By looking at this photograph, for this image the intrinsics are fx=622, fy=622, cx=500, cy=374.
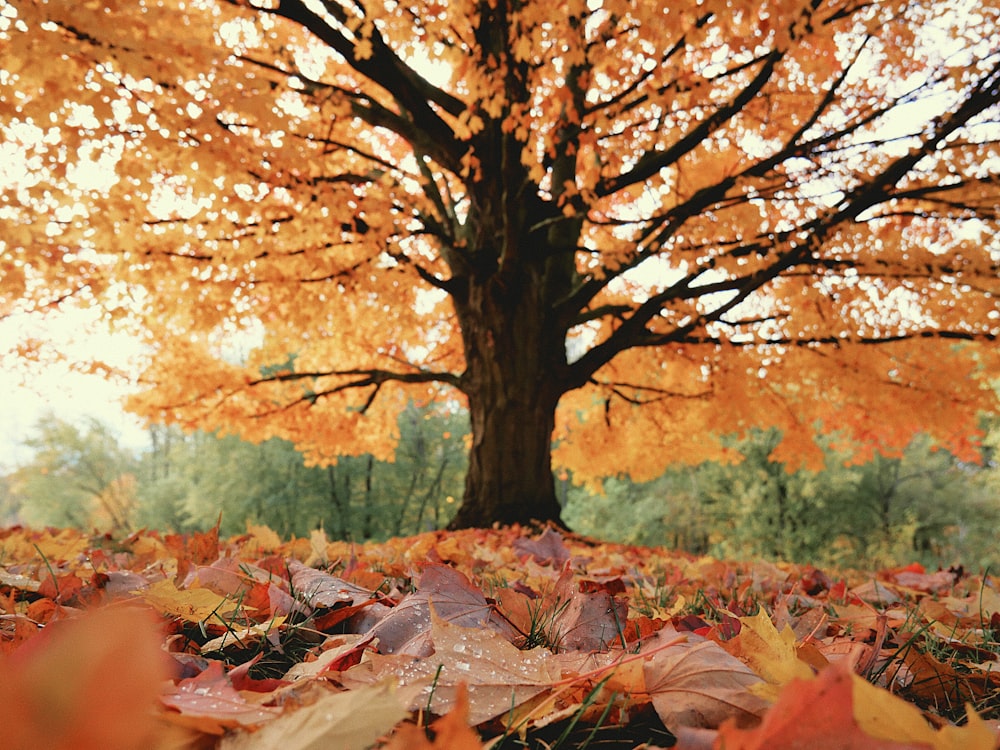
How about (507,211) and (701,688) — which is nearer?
(701,688)

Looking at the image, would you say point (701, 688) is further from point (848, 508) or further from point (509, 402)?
point (848, 508)

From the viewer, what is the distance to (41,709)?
315 mm

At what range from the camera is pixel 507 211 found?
505cm

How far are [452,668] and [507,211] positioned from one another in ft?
15.3

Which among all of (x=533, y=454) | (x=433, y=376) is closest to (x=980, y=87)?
(x=533, y=454)

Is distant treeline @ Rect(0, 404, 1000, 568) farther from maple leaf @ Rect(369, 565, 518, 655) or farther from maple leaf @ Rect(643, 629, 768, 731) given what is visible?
maple leaf @ Rect(643, 629, 768, 731)

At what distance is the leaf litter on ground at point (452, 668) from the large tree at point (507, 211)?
2.83 m

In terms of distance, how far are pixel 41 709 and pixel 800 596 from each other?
5.87ft

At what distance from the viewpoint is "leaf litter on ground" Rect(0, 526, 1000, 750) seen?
32 centimetres

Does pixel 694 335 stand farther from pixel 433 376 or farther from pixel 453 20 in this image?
pixel 453 20

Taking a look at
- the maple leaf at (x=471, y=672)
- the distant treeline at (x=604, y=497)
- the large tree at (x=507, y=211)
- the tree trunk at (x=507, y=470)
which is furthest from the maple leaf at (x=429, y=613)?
the distant treeline at (x=604, y=497)

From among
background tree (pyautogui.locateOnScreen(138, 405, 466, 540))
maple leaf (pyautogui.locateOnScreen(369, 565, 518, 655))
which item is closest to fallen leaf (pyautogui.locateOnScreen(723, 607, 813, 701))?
maple leaf (pyautogui.locateOnScreen(369, 565, 518, 655))

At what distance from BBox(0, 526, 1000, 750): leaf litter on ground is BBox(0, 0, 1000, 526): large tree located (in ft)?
9.29

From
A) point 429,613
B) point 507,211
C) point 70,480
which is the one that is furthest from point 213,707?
point 70,480
